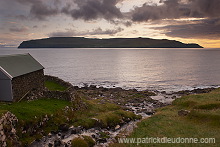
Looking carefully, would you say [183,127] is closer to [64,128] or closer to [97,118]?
[97,118]

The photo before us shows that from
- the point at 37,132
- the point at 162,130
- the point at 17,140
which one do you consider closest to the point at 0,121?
the point at 17,140

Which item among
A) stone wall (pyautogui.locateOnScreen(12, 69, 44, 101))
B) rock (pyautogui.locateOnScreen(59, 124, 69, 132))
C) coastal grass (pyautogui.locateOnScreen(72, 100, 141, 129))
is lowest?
coastal grass (pyautogui.locateOnScreen(72, 100, 141, 129))

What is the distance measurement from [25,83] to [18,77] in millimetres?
3043

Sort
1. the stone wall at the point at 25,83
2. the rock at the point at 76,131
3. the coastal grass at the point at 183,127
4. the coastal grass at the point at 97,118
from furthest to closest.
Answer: the stone wall at the point at 25,83
the coastal grass at the point at 97,118
the rock at the point at 76,131
the coastal grass at the point at 183,127

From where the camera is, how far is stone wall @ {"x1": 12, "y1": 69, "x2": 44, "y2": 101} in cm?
3048

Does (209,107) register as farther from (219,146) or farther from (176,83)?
(176,83)

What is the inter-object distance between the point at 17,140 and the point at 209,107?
3381 centimetres

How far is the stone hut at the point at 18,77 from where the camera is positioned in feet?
95.6

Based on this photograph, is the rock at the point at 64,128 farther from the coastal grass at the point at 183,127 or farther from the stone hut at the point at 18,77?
the stone hut at the point at 18,77

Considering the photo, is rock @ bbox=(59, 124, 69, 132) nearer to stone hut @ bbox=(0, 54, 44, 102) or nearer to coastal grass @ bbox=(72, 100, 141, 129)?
coastal grass @ bbox=(72, 100, 141, 129)

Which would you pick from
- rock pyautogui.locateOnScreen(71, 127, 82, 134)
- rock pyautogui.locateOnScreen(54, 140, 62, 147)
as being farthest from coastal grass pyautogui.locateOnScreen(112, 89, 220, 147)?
rock pyautogui.locateOnScreen(54, 140, 62, 147)

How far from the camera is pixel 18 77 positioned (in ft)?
103

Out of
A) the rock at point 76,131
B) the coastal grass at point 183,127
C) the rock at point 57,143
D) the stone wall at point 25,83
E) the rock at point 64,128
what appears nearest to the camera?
the rock at point 57,143

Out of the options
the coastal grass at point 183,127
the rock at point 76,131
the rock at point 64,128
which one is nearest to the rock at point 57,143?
the rock at point 76,131
